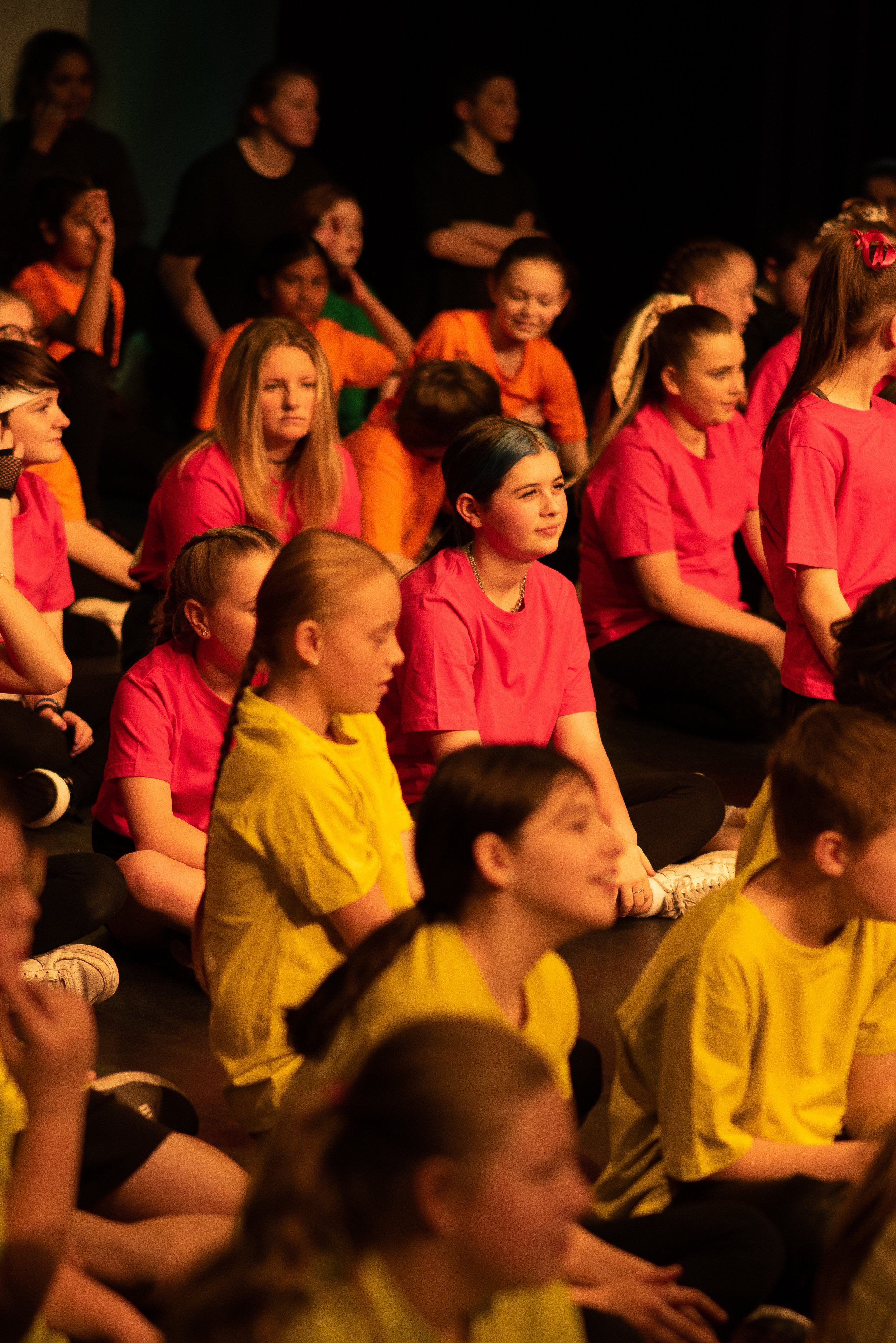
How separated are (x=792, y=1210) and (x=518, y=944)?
0.37 meters

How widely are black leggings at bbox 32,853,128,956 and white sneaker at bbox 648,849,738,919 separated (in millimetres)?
870

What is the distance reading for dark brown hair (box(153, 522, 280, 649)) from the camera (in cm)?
230

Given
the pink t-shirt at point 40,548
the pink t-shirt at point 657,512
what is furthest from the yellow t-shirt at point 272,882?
the pink t-shirt at point 657,512

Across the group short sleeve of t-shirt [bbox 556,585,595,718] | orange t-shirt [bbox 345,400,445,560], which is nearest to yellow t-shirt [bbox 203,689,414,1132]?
short sleeve of t-shirt [bbox 556,585,595,718]

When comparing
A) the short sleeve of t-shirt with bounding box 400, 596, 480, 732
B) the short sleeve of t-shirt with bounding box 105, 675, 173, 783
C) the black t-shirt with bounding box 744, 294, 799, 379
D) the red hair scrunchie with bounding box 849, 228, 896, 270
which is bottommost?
the short sleeve of t-shirt with bounding box 105, 675, 173, 783

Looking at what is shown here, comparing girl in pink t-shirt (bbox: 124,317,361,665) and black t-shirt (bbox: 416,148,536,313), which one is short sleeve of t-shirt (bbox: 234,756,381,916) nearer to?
girl in pink t-shirt (bbox: 124,317,361,665)

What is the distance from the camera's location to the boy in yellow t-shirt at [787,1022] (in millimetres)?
1521

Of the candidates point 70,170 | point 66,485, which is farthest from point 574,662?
point 70,170

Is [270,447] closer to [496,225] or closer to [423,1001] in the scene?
[423,1001]

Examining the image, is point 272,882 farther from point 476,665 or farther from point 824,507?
point 824,507

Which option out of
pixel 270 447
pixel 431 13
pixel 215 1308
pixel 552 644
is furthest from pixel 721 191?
pixel 215 1308

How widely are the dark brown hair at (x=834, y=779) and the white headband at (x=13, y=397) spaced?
168 centimetres

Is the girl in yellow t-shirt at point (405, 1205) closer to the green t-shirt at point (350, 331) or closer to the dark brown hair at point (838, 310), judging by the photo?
the dark brown hair at point (838, 310)

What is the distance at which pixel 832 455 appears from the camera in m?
2.63
